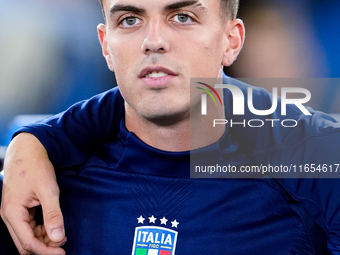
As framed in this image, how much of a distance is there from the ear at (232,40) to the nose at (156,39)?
0.24m

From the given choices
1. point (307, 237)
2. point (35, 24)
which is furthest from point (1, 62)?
point (307, 237)

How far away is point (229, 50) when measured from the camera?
115 centimetres

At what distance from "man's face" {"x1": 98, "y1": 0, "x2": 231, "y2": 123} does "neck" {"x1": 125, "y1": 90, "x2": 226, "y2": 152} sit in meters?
0.07

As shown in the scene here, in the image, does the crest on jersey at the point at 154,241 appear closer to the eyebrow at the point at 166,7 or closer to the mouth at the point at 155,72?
the mouth at the point at 155,72

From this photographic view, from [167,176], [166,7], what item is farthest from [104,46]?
[167,176]

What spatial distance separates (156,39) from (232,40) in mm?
314

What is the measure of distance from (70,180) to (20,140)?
175 millimetres

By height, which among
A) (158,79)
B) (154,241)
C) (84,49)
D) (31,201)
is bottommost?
(154,241)

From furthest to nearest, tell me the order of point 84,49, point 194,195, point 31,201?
1. point 84,49
2. point 194,195
3. point 31,201

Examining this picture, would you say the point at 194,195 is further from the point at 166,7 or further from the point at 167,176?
the point at 166,7

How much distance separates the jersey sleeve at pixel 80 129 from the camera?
1.09m

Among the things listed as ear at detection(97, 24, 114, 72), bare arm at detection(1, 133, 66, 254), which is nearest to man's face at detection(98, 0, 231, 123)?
ear at detection(97, 24, 114, 72)

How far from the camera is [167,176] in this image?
1.09m

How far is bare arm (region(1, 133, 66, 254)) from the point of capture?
0.88 meters
